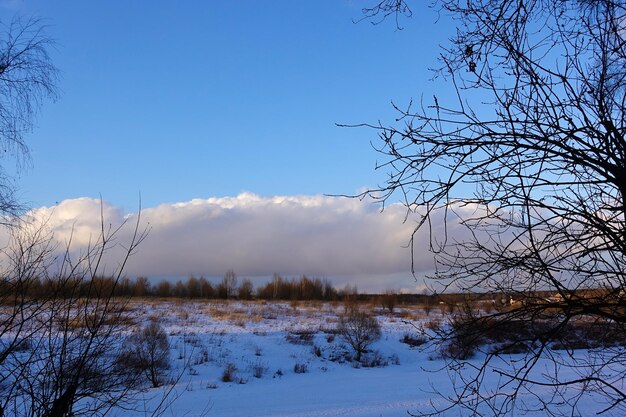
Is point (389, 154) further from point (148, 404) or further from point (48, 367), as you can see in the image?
point (148, 404)

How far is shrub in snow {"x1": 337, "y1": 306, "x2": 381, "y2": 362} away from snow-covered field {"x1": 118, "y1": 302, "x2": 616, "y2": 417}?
586mm

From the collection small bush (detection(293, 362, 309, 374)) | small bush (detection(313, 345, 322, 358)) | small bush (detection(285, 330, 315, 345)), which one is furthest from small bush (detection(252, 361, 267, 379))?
small bush (detection(285, 330, 315, 345))

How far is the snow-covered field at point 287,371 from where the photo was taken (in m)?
13.7

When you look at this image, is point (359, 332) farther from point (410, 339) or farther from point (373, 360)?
point (410, 339)

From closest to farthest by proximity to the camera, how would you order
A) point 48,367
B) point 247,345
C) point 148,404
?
point 48,367 → point 148,404 → point 247,345

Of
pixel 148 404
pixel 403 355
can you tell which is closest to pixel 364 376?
pixel 403 355

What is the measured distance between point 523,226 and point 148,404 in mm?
13697

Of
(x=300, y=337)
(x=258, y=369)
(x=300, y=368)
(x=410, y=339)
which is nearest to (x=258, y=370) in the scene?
(x=258, y=369)

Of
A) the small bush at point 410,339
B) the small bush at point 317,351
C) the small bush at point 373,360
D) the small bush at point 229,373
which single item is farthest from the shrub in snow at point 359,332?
the small bush at point 229,373

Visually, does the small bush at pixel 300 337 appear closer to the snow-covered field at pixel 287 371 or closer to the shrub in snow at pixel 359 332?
the snow-covered field at pixel 287 371

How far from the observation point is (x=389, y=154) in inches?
109

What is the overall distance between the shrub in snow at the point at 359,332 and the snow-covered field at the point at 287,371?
586 millimetres

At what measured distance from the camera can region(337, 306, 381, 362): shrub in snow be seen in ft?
83.2

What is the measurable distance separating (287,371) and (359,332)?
5133mm
